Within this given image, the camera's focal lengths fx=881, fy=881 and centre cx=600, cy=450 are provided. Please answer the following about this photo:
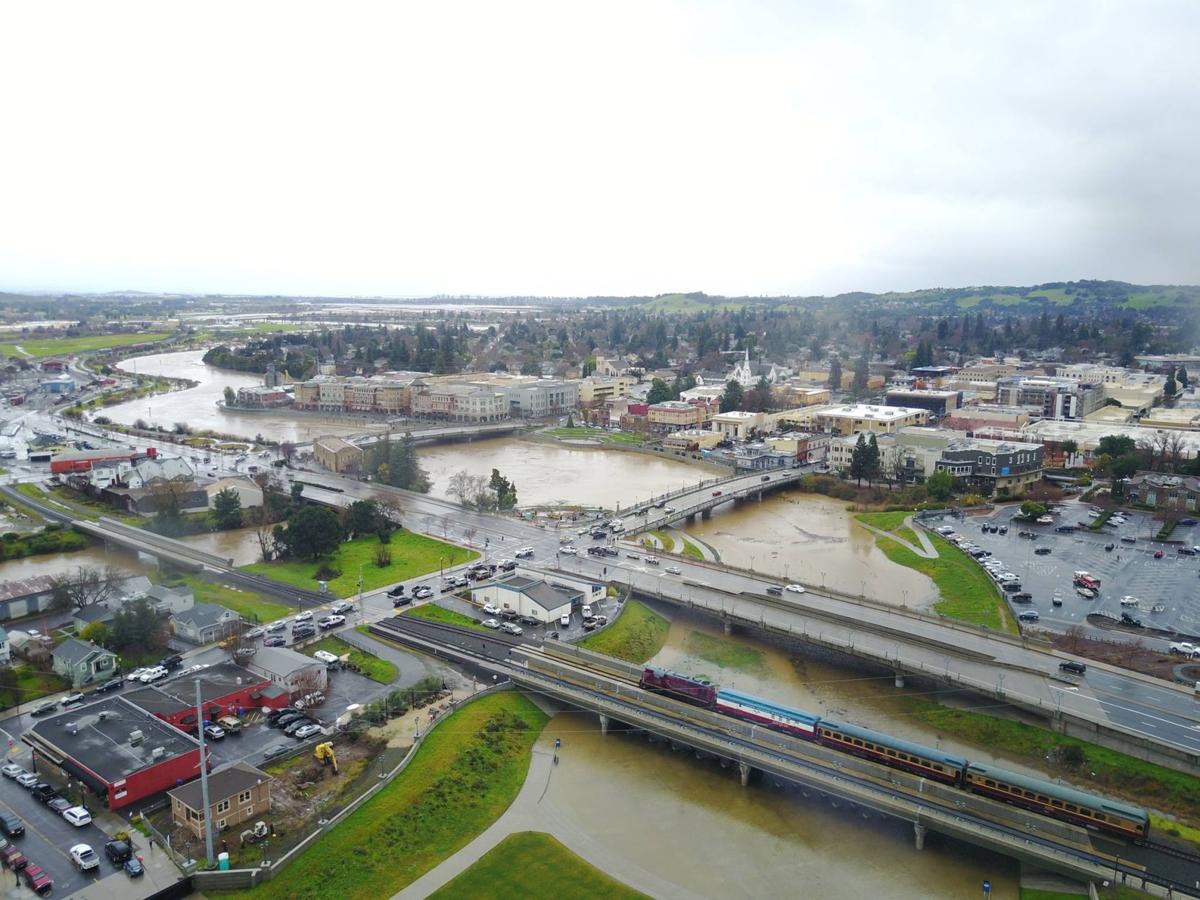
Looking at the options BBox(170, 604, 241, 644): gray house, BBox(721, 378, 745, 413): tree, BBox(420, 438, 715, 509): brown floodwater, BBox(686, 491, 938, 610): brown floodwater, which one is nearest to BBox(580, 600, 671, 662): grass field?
BBox(686, 491, 938, 610): brown floodwater

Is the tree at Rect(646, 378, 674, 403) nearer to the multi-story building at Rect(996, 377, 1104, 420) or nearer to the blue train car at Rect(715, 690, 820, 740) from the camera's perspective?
the multi-story building at Rect(996, 377, 1104, 420)

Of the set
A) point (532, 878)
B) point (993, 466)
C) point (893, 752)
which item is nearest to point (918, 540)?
point (993, 466)

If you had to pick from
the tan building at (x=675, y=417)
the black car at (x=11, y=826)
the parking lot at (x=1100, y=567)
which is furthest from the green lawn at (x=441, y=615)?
the tan building at (x=675, y=417)

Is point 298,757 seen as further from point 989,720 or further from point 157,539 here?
point 157,539

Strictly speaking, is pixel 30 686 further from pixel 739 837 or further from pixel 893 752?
pixel 893 752

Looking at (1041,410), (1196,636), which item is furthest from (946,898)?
(1041,410)
